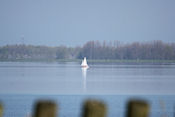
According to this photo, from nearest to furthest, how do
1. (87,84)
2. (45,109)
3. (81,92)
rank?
(45,109), (81,92), (87,84)

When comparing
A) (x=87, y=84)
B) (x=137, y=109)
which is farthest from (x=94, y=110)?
(x=87, y=84)

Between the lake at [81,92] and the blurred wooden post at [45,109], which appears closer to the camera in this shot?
the blurred wooden post at [45,109]

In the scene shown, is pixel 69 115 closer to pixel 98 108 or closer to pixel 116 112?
pixel 116 112

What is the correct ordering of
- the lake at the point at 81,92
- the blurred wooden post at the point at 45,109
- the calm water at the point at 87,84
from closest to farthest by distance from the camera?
the blurred wooden post at the point at 45,109 → the lake at the point at 81,92 → the calm water at the point at 87,84

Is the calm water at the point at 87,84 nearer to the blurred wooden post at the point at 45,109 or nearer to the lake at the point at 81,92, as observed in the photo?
the lake at the point at 81,92

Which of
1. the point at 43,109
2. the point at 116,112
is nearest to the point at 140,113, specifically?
the point at 43,109

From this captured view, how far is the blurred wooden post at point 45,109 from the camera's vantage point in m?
1.77

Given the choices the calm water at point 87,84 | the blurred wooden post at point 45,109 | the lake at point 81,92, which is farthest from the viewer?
the calm water at point 87,84

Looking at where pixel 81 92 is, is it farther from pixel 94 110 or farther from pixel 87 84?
pixel 94 110

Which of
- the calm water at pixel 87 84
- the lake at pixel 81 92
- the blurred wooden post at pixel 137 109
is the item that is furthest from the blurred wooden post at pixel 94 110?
the calm water at pixel 87 84

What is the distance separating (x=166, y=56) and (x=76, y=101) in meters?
111

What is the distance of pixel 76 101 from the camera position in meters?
30.7

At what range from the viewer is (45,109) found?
1.77 m

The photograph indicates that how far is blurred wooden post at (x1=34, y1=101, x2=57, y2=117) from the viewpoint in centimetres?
177
